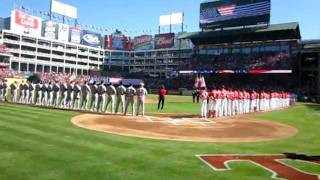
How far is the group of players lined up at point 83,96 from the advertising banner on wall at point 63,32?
92.3 m

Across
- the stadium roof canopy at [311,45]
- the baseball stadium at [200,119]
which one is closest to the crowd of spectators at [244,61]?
the baseball stadium at [200,119]

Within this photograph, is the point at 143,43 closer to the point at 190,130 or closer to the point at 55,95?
the point at 55,95

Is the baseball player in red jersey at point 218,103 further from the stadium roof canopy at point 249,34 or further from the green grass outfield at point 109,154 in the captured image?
the stadium roof canopy at point 249,34

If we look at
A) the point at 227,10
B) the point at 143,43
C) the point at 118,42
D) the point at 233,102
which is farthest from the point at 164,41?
the point at 233,102

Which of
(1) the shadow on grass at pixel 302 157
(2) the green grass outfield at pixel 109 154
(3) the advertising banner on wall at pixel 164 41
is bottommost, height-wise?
(1) the shadow on grass at pixel 302 157

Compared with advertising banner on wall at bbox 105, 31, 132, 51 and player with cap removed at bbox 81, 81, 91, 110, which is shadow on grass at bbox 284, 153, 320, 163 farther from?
advertising banner on wall at bbox 105, 31, 132, 51

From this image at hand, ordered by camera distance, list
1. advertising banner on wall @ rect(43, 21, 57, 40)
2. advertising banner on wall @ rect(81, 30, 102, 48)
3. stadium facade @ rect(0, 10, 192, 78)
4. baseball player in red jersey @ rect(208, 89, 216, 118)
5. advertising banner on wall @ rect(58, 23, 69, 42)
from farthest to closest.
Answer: advertising banner on wall @ rect(81, 30, 102, 48) → advertising banner on wall @ rect(58, 23, 69, 42) → advertising banner on wall @ rect(43, 21, 57, 40) → stadium facade @ rect(0, 10, 192, 78) → baseball player in red jersey @ rect(208, 89, 216, 118)

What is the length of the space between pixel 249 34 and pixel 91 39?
6982 cm

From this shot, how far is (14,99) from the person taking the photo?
32594mm

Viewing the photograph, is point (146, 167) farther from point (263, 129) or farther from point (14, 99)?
point (14, 99)

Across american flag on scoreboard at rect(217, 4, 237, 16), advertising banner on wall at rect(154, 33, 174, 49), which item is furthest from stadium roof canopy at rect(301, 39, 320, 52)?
advertising banner on wall at rect(154, 33, 174, 49)

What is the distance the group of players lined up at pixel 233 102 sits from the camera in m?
25.2

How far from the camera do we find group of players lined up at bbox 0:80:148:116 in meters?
24.0

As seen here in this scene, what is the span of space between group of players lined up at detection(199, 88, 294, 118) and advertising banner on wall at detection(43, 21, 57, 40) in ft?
313
